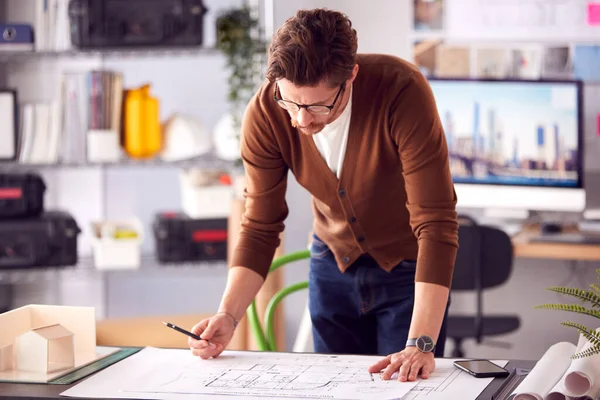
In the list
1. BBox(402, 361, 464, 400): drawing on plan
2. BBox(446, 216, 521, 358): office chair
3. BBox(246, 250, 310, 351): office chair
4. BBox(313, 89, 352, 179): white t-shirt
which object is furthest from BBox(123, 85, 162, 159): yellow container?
BBox(402, 361, 464, 400): drawing on plan

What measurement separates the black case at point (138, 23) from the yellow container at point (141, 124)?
8.3 inches

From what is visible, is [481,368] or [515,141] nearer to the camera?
[481,368]

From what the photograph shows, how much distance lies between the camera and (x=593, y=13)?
12.6 ft

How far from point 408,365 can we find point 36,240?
2.56m

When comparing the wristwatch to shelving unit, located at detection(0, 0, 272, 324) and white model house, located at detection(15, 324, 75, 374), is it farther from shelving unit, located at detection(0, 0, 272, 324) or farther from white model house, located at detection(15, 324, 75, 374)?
shelving unit, located at detection(0, 0, 272, 324)

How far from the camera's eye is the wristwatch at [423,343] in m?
1.61

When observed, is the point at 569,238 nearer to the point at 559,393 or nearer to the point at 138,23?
the point at 138,23

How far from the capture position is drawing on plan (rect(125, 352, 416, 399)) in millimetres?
1494

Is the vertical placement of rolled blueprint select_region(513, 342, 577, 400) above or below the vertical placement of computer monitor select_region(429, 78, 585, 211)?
below

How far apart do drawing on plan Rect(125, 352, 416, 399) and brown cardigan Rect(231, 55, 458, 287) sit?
0.24 metres

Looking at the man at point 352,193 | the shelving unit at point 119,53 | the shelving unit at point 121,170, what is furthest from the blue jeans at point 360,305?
the shelving unit at point 121,170

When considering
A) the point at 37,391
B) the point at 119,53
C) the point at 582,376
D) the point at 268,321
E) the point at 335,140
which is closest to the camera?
the point at 582,376

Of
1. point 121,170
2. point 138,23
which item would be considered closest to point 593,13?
point 138,23

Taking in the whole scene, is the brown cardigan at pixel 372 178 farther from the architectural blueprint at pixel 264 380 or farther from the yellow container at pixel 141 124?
the yellow container at pixel 141 124
